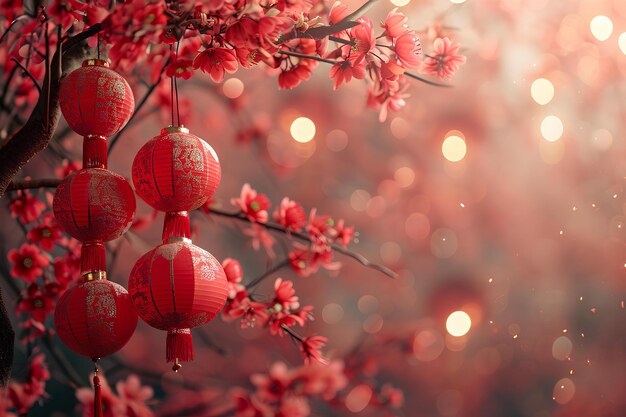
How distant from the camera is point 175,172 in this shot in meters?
0.98

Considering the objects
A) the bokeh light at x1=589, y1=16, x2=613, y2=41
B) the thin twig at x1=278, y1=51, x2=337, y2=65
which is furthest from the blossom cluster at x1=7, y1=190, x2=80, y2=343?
the bokeh light at x1=589, y1=16, x2=613, y2=41

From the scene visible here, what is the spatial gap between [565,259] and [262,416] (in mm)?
1007

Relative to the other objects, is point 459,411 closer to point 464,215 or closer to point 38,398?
point 464,215

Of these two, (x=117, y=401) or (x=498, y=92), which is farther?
(x=498, y=92)

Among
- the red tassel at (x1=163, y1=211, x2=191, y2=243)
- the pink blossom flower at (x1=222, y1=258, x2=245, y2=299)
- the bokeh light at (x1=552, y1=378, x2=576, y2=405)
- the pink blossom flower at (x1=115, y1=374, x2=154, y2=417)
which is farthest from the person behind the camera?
the bokeh light at (x1=552, y1=378, x2=576, y2=405)

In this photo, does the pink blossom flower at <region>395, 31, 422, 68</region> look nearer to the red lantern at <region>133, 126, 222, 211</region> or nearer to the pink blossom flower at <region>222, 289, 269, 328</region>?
the red lantern at <region>133, 126, 222, 211</region>

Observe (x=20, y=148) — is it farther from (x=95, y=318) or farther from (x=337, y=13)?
(x=337, y=13)

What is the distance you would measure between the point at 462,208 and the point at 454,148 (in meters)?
0.20

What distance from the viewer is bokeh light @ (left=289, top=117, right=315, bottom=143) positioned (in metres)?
2.23

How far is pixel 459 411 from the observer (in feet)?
6.63

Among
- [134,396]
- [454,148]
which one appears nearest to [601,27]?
[454,148]

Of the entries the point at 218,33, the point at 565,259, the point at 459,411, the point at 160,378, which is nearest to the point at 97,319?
the point at 218,33

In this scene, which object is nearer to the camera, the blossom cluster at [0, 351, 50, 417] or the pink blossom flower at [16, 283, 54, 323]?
the pink blossom flower at [16, 283, 54, 323]

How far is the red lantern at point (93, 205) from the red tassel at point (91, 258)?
0.06ft
